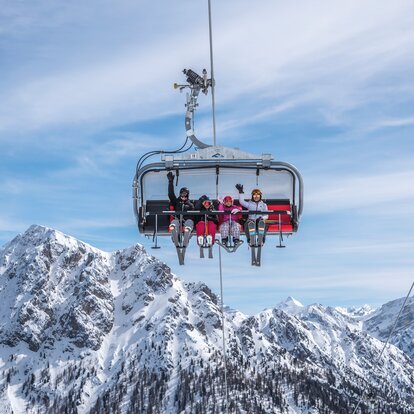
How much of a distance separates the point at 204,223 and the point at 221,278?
2085mm

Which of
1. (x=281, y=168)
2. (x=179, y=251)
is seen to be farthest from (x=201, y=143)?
(x=179, y=251)

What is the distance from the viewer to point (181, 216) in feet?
67.7

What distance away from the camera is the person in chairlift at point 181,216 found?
67.6ft

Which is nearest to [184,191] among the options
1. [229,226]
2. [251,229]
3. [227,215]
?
[227,215]

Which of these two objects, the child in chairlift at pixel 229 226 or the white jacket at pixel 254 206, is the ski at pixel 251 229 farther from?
the child in chairlift at pixel 229 226

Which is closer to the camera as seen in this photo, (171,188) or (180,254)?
(171,188)

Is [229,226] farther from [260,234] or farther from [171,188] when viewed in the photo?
[171,188]

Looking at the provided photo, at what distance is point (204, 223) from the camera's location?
69.2ft

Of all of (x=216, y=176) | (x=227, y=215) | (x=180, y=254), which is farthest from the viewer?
(x=227, y=215)

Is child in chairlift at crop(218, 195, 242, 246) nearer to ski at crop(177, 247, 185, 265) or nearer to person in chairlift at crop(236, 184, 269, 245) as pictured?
person in chairlift at crop(236, 184, 269, 245)

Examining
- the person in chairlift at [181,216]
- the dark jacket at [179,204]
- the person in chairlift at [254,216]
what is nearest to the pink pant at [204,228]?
the person in chairlift at [181,216]

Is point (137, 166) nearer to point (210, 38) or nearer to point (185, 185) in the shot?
point (185, 185)

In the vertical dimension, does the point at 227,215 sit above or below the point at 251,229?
above

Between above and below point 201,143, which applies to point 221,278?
below
